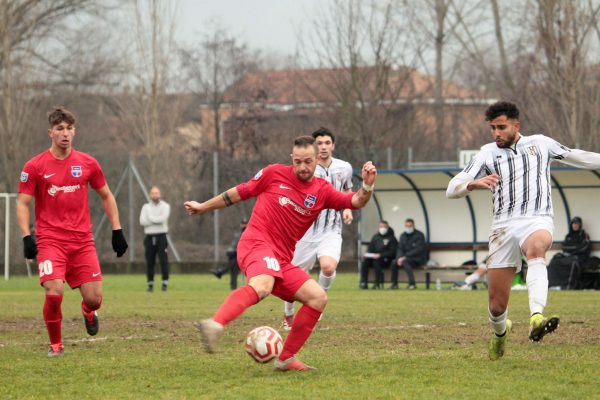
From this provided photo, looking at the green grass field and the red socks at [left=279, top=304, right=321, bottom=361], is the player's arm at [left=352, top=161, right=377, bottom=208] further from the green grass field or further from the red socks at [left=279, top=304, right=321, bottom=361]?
the green grass field

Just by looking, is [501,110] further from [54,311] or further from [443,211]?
[443,211]

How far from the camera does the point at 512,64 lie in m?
37.9

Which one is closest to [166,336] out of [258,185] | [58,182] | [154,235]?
[58,182]

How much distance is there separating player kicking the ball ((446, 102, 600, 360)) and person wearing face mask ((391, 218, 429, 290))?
13.7 m

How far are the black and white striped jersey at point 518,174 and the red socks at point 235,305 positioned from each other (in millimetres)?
2115

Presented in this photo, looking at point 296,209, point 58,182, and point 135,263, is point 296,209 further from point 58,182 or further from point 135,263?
point 135,263

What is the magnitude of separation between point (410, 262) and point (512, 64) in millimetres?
16677

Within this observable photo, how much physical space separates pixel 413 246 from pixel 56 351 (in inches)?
552

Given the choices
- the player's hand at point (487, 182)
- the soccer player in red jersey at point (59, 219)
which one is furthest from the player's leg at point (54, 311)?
the player's hand at point (487, 182)

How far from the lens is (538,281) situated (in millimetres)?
9109

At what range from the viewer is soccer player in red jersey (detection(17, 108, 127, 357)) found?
9734 millimetres

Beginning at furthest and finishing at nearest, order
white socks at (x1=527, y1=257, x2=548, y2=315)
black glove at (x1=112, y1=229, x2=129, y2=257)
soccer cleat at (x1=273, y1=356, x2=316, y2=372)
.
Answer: black glove at (x1=112, y1=229, x2=129, y2=257) → white socks at (x1=527, y1=257, x2=548, y2=315) → soccer cleat at (x1=273, y1=356, x2=316, y2=372)

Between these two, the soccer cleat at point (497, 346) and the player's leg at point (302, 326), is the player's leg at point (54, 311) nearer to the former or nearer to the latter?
the player's leg at point (302, 326)

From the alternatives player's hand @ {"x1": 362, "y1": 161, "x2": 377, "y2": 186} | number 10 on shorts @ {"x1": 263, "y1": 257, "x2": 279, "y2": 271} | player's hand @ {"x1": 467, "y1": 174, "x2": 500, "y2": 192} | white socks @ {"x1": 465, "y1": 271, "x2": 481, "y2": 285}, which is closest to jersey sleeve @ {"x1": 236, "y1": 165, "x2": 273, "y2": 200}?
number 10 on shorts @ {"x1": 263, "y1": 257, "x2": 279, "y2": 271}
